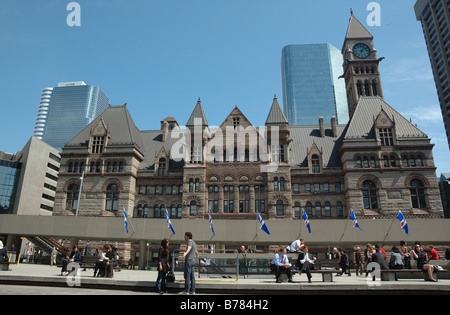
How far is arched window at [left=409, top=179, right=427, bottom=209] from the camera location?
39.0m

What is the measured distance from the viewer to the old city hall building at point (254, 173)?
40000 millimetres

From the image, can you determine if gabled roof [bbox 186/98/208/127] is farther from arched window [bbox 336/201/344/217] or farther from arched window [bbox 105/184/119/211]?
arched window [bbox 336/201/344/217]

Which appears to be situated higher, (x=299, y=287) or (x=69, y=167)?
(x=69, y=167)

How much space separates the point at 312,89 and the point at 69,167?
152 metres

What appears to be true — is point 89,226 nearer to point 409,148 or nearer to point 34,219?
point 34,219

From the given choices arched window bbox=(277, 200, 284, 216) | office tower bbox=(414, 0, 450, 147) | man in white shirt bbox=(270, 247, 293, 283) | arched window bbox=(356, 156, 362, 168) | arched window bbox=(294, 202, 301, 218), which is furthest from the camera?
office tower bbox=(414, 0, 450, 147)

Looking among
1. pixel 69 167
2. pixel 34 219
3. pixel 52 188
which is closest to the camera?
pixel 34 219

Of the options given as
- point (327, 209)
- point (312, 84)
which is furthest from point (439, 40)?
point (327, 209)

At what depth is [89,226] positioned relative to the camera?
1171 inches

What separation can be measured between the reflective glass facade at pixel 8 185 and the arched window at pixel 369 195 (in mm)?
71394

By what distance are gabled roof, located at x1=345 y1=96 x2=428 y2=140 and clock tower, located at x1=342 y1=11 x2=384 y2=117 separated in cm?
810

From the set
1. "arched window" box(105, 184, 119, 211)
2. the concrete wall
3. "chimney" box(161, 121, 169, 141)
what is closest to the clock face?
"chimney" box(161, 121, 169, 141)
